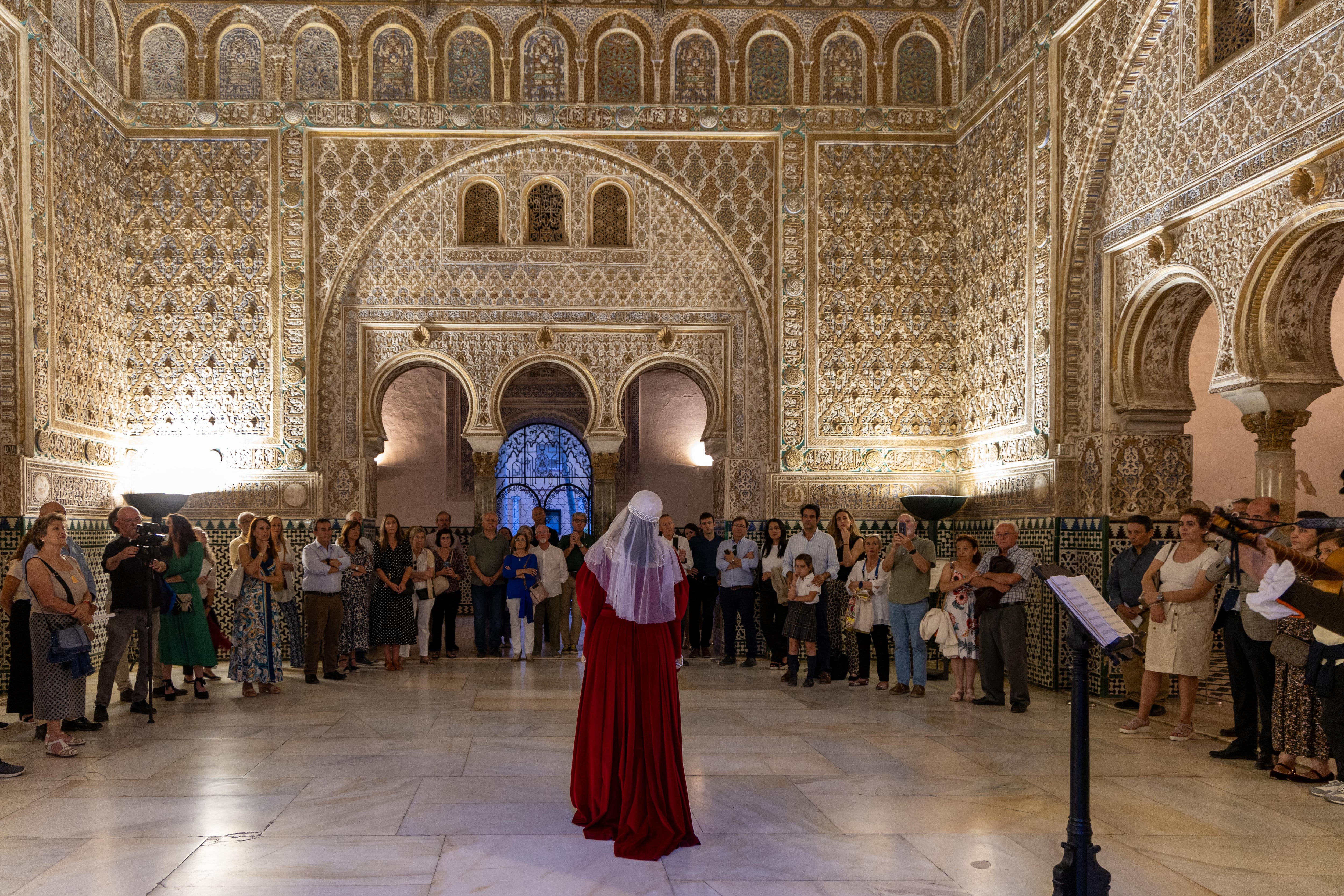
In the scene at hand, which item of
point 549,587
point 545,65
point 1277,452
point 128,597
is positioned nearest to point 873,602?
point 1277,452

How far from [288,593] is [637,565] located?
5.54 metres

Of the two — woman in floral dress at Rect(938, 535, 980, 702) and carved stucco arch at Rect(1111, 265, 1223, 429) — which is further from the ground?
carved stucco arch at Rect(1111, 265, 1223, 429)

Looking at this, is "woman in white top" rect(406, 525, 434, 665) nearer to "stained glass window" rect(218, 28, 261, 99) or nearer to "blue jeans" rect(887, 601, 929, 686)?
"blue jeans" rect(887, 601, 929, 686)

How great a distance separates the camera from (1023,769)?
246 inches

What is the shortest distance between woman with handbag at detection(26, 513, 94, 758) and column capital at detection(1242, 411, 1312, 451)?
23.3ft

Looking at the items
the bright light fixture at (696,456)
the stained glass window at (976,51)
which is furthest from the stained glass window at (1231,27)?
the bright light fixture at (696,456)

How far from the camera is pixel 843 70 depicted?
11977 millimetres

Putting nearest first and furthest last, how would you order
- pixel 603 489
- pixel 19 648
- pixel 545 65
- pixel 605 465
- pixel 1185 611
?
1. pixel 1185 611
2. pixel 19 648
3. pixel 545 65
4. pixel 605 465
5. pixel 603 489

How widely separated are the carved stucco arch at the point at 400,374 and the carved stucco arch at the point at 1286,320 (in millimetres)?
7238

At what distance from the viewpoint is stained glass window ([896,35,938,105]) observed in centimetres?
1195

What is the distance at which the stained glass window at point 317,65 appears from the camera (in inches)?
460

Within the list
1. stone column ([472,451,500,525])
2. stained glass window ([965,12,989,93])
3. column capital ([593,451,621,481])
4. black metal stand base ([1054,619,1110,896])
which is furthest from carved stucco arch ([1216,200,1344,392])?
stone column ([472,451,500,525])

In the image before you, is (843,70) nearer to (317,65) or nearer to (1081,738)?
(317,65)

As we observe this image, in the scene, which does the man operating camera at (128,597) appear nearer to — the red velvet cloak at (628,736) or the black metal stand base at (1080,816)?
the red velvet cloak at (628,736)
